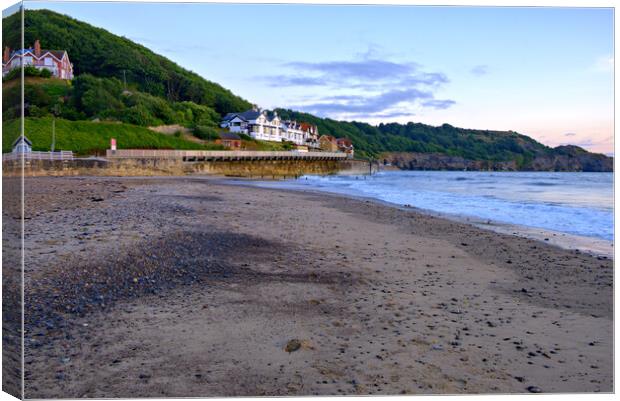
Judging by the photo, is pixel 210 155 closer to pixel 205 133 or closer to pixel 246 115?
pixel 205 133

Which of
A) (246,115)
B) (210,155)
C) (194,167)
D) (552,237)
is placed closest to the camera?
(552,237)

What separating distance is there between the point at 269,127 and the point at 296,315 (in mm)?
54833

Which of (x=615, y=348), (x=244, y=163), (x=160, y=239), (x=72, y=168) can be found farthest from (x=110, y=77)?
(x=615, y=348)

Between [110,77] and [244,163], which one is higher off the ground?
[110,77]

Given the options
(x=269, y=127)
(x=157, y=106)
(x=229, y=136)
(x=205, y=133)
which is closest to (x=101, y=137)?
(x=157, y=106)

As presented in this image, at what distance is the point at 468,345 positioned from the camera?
3.30m

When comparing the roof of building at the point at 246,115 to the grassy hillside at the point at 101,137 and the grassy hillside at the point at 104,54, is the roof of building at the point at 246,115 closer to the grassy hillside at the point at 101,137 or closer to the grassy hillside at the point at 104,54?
the grassy hillside at the point at 104,54

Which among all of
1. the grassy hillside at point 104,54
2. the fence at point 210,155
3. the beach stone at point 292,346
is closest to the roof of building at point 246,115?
the grassy hillside at point 104,54

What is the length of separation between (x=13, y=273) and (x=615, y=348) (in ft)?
14.5

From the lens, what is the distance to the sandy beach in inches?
111

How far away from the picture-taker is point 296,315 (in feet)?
12.7

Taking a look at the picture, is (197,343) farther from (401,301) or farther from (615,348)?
(615,348)

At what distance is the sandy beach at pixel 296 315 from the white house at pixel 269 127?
46205 millimetres

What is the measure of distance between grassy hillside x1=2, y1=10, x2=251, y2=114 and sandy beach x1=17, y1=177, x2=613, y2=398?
7.28ft
